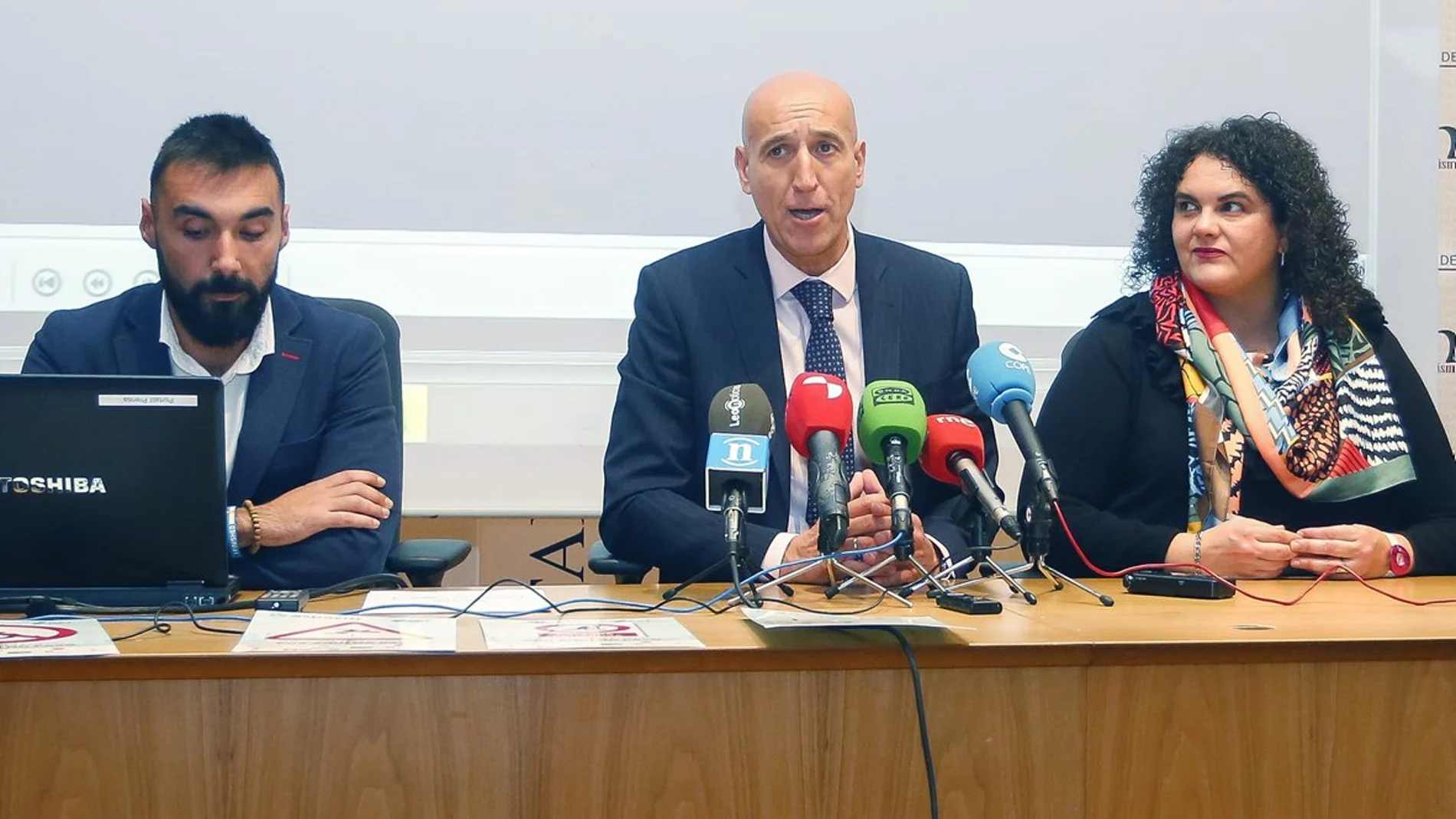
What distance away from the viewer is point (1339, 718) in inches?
58.4

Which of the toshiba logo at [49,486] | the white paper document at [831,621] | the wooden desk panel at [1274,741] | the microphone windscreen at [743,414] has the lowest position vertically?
the wooden desk panel at [1274,741]

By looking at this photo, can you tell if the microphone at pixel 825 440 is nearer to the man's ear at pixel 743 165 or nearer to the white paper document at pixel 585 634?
the white paper document at pixel 585 634

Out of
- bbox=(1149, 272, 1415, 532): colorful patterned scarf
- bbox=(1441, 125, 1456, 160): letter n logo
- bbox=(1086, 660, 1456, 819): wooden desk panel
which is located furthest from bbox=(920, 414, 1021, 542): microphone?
bbox=(1441, 125, 1456, 160): letter n logo

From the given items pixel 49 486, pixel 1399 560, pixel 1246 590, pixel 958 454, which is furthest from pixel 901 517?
pixel 1399 560

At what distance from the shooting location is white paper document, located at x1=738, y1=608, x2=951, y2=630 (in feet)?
4.67

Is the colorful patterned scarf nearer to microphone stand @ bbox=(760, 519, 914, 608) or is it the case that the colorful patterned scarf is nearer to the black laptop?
microphone stand @ bbox=(760, 519, 914, 608)

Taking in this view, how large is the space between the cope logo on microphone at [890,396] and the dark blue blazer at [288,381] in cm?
100

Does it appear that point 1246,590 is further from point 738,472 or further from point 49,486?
point 49,486

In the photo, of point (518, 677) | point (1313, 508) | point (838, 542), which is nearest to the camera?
point (518, 677)

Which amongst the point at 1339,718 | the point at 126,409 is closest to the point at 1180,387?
the point at 1339,718

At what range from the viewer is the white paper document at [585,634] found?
1.39 m

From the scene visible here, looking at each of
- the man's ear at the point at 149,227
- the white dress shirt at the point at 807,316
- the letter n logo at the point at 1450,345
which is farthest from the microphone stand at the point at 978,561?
the letter n logo at the point at 1450,345

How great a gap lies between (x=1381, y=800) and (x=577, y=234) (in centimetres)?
208

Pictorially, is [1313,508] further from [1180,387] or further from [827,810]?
[827,810]
